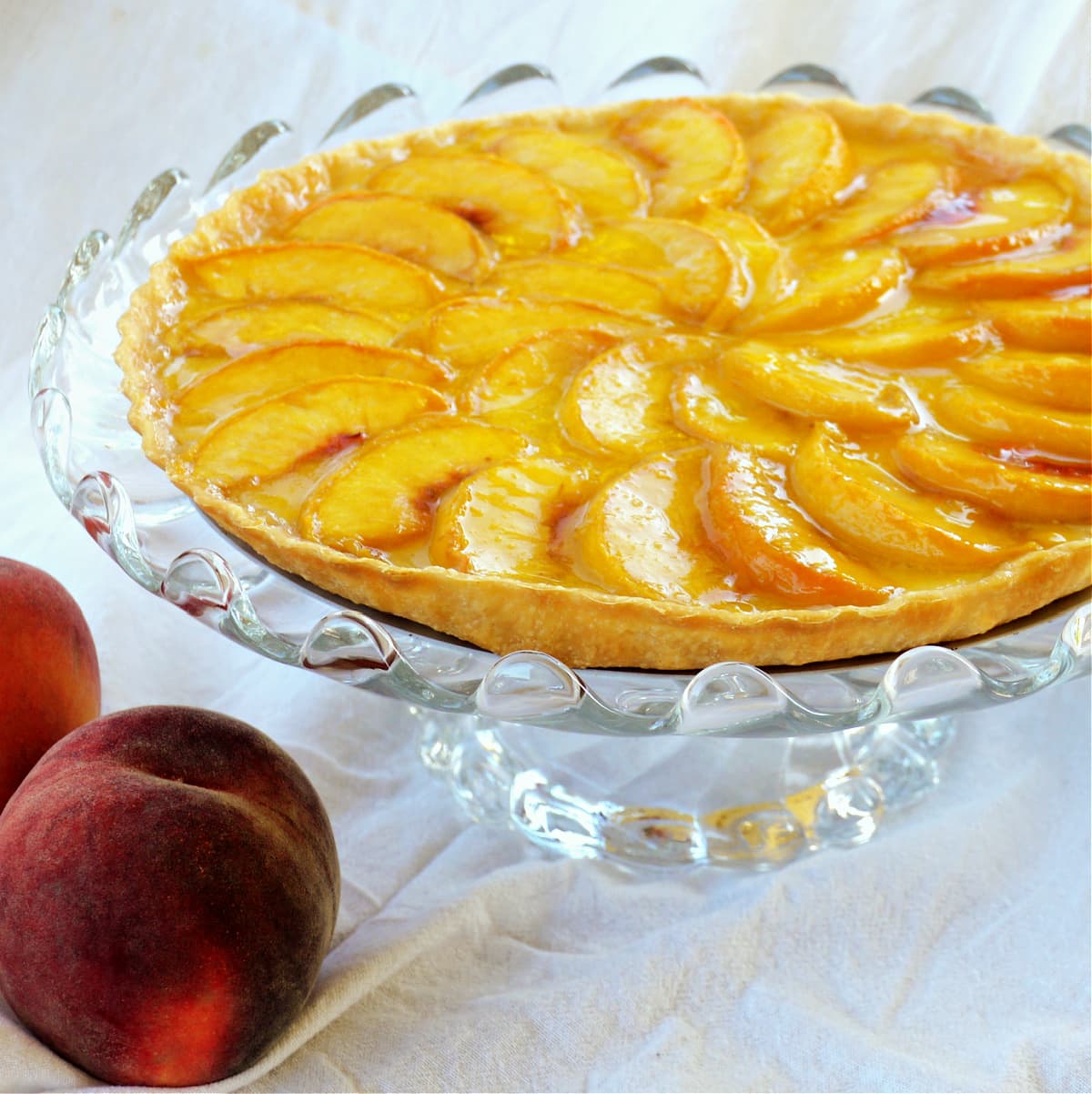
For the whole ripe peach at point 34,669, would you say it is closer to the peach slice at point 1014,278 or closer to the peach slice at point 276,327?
the peach slice at point 276,327

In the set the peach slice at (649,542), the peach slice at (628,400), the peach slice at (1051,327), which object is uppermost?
the peach slice at (1051,327)

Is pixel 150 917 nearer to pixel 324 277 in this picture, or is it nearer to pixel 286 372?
pixel 286 372

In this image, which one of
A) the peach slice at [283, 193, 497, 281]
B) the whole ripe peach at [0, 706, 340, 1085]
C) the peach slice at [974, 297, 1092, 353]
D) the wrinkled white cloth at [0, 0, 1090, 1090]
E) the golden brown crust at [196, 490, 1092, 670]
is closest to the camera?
the whole ripe peach at [0, 706, 340, 1085]

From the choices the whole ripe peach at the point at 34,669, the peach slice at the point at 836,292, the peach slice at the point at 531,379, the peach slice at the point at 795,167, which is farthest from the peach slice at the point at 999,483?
the whole ripe peach at the point at 34,669

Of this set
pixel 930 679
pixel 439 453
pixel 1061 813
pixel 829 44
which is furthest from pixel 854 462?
pixel 829 44

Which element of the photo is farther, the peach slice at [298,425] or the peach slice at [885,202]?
the peach slice at [885,202]

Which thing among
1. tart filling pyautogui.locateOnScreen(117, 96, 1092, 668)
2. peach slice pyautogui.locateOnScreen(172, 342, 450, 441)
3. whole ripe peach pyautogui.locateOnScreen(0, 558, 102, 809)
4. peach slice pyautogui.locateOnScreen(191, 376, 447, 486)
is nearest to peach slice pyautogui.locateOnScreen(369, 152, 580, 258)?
tart filling pyautogui.locateOnScreen(117, 96, 1092, 668)

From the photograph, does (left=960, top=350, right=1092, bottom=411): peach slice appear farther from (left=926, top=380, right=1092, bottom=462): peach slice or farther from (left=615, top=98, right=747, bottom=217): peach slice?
(left=615, top=98, right=747, bottom=217): peach slice
